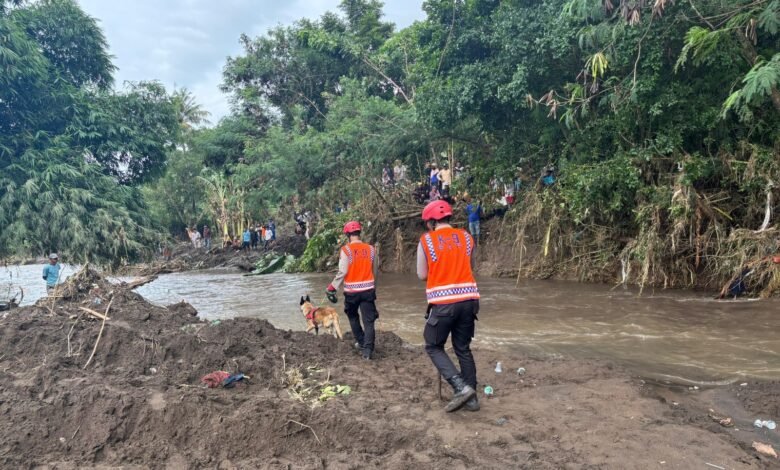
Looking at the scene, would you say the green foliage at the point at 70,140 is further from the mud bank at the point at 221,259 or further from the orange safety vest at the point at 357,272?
the mud bank at the point at 221,259

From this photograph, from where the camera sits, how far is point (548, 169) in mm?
15219

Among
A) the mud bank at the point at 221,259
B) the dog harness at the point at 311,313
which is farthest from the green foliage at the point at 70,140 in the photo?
the mud bank at the point at 221,259

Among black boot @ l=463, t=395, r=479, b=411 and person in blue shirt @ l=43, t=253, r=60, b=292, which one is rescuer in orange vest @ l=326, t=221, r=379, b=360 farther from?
person in blue shirt @ l=43, t=253, r=60, b=292

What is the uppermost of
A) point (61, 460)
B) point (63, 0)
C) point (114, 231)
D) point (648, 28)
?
point (63, 0)

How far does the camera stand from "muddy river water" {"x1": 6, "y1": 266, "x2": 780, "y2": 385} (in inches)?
258

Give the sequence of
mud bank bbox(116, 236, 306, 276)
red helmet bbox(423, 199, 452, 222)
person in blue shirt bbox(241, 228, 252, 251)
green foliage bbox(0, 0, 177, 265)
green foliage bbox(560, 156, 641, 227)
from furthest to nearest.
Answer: person in blue shirt bbox(241, 228, 252, 251) → mud bank bbox(116, 236, 306, 276) → green foliage bbox(560, 156, 641, 227) → green foliage bbox(0, 0, 177, 265) → red helmet bbox(423, 199, 452, 222)

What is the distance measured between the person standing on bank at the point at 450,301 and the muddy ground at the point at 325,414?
362mm

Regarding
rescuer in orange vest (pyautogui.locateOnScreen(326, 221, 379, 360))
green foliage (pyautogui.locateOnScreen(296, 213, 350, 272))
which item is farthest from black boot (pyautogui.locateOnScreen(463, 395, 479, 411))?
green foliage (pyautogui.locateOnScreen(296, 213, 350, 272))

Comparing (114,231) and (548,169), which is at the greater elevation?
(548,169)

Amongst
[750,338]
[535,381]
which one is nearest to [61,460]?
[535,381]

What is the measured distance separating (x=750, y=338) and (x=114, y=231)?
12.3m

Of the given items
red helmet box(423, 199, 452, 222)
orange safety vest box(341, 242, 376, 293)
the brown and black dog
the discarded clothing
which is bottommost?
the discarded clothing

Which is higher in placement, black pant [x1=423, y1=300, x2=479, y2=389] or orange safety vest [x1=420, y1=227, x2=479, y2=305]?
orange safety vest [x1=420, y1=227, x2=479, y2=305]

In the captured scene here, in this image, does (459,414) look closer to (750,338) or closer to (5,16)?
(750,338)
